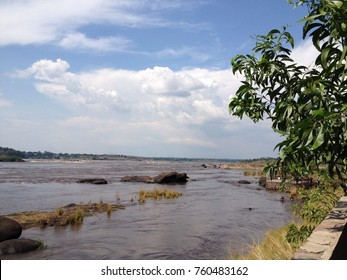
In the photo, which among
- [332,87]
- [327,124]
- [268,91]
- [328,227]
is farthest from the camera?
[328,227]

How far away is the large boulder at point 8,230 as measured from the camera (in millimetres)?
15633

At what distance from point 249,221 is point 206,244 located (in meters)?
6.56

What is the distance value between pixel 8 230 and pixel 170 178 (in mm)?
34222

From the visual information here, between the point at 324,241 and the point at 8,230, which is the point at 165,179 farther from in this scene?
the point at 324,241

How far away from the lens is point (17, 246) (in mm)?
14289

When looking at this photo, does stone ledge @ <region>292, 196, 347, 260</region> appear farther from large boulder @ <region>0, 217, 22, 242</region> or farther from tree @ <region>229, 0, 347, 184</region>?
large boulder @ <region>0, 217, 22, 242</region>

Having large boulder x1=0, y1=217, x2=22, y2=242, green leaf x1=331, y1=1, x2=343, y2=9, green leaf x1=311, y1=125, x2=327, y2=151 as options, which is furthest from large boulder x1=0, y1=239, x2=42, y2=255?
green leaf x1=331, y1=1, x2=343, y2=9

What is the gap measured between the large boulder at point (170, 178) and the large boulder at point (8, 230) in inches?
1274

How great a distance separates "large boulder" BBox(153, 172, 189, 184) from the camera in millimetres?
48438

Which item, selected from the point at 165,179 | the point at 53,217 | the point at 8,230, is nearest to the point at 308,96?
the point at 8,230

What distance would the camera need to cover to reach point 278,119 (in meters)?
3.99

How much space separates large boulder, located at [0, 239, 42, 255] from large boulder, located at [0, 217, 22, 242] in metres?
1.21
